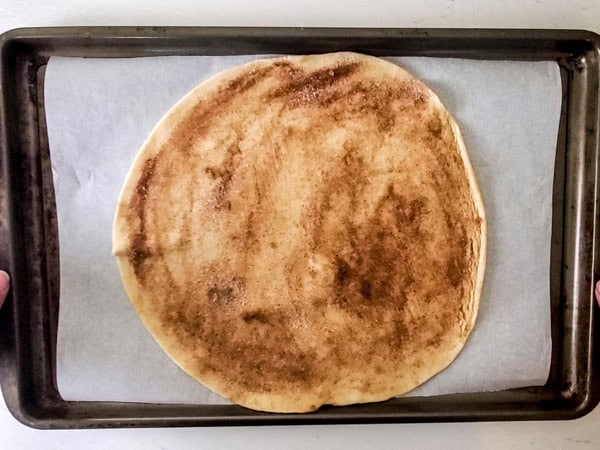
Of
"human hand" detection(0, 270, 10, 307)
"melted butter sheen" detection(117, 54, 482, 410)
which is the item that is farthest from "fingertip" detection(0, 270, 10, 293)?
"melted butter sheen" detection(117, 54, 482, 410)

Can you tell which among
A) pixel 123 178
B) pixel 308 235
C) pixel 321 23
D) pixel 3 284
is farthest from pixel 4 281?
pixel 321 23

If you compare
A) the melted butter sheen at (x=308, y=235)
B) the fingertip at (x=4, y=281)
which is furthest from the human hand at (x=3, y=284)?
the melted butter sheen at (x=308, y=235)

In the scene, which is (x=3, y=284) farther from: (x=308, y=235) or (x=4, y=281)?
(x=308, y=235)

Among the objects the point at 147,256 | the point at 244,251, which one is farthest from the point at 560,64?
the point at 147,256

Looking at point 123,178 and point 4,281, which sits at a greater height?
point 123,178

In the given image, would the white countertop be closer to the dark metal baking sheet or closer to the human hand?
the dark metal baking sheet

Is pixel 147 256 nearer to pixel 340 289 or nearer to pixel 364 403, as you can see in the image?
pixel 340 289

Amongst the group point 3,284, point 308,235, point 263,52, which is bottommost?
point 3,284
